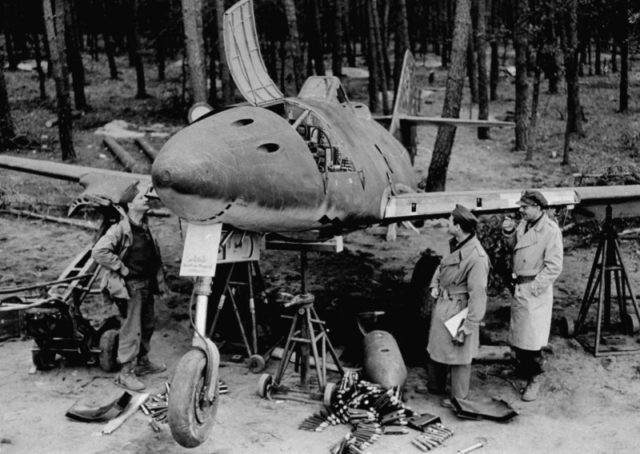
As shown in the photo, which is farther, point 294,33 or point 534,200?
point 294,33

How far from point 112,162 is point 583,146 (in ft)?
46.6

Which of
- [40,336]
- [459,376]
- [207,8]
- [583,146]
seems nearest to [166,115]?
[207,8]

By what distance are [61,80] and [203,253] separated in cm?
1314

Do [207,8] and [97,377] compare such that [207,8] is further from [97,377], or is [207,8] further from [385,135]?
[97,377]

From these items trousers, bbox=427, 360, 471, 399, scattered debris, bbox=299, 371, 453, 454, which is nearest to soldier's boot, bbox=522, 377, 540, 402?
trousers, bbox=427, 360, 471, 399

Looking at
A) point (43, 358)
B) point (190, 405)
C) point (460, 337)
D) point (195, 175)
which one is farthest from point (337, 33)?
point (190, 405)

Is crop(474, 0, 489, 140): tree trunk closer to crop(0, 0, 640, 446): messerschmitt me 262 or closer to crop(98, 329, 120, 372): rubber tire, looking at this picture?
crop(0, 0, 640, 446): messerschmitt me 262

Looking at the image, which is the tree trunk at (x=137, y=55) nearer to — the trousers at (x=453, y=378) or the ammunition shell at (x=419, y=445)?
the trousers at (x=453, y=378)

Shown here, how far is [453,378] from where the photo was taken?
7543 millimetres

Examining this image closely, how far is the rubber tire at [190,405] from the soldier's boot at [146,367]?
2.59 m

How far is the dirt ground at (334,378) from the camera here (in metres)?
6.61

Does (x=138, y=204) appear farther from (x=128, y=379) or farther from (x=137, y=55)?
(x=137, y=55)

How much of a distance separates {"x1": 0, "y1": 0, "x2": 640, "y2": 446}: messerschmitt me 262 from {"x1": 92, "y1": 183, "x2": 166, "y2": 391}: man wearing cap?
2.14 feet

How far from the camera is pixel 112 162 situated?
1916 cm
